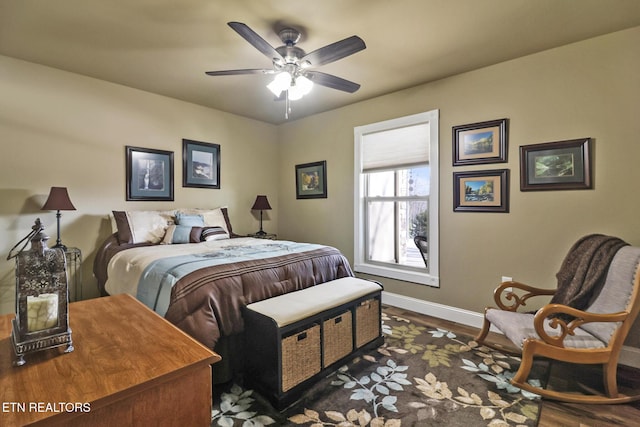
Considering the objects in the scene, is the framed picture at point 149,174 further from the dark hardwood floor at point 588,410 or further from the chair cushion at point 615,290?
the chair cushion at point 615,290

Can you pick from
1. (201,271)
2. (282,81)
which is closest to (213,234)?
(201,271)

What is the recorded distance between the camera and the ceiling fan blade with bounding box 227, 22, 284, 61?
71.5 inches

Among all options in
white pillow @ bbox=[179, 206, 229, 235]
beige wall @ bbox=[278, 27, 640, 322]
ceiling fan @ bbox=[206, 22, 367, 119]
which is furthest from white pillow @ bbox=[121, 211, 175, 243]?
beige wall @ bbox=[278, 27, 640, 322]

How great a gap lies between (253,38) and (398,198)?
247 cm

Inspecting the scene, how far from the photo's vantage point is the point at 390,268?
3799 mm

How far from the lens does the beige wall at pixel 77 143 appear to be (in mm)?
2895

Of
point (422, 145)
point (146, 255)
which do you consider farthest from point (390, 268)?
point (146, 255)

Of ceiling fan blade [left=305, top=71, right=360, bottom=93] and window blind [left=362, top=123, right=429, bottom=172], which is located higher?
ceiling fan blade [left=305, top=71, right=360, bottom=93]

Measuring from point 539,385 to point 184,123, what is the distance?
14.7ft

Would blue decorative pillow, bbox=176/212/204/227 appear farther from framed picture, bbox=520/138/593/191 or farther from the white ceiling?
framed picture, bbox=520/138/593/191

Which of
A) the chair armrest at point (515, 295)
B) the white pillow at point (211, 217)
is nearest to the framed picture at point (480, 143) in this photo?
the chair armrest at point (515, 295)

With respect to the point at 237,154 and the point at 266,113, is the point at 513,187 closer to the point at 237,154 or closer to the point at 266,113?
the point at 266,113

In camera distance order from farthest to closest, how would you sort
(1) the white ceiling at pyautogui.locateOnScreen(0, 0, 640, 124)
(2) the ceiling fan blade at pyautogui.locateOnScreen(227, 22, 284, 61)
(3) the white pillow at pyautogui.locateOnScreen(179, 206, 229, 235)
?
(3) the white pillow at pyautogui.locateOnScreen(179, 206, 229, 235) < (1) the white ceiling at pyautogui.locateOnScreen(0, 0, 640, 124) < (2) the ceiling fan blade at pyautogui.locateOnScreen(227, 22, 284, 61)

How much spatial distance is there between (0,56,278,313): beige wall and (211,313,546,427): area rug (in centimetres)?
260
